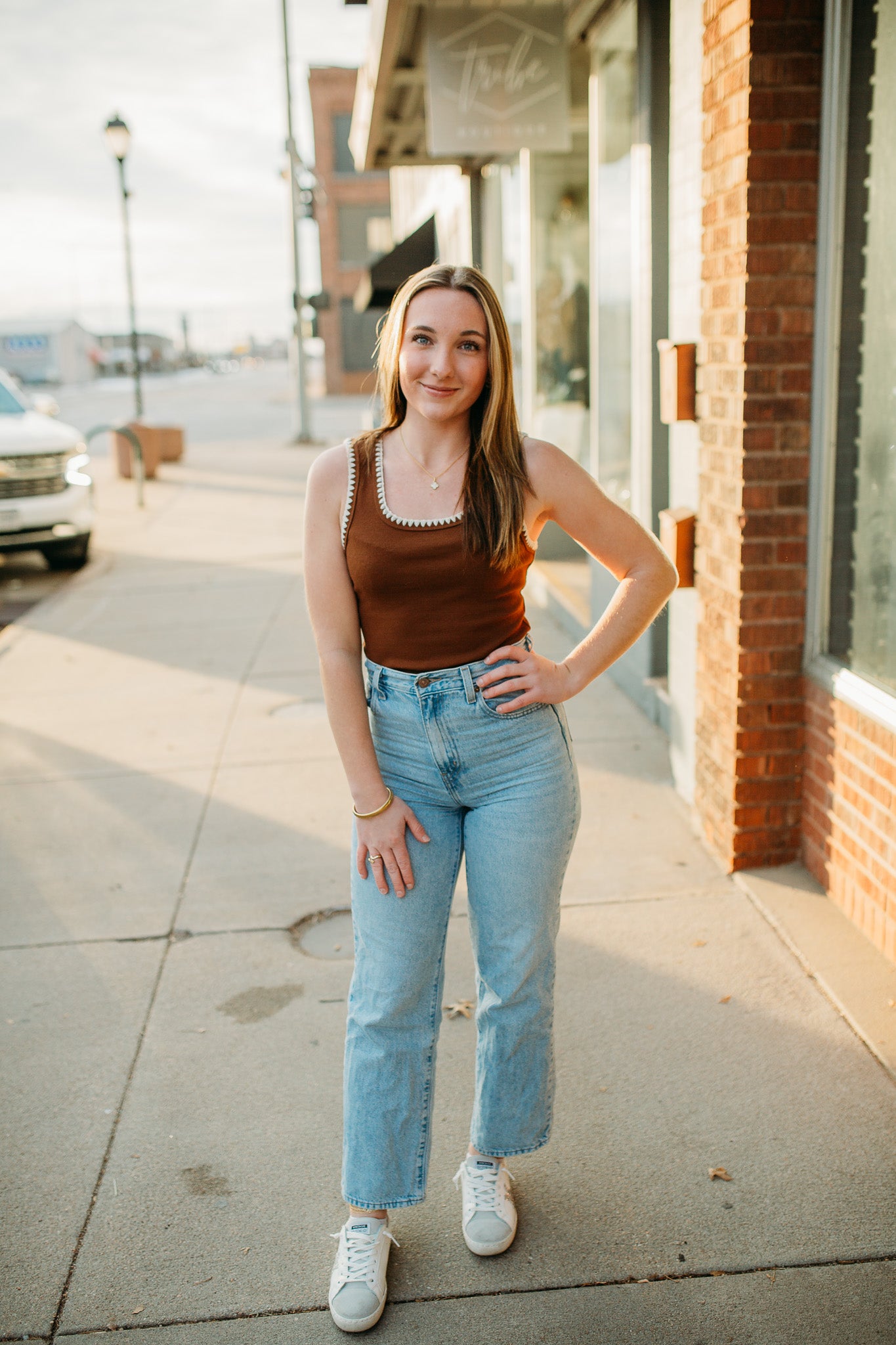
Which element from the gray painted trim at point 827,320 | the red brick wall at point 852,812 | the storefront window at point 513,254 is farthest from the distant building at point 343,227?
the red brick wall at point 852,812

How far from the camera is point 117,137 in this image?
20.0m

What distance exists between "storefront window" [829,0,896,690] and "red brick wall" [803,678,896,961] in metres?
0.18

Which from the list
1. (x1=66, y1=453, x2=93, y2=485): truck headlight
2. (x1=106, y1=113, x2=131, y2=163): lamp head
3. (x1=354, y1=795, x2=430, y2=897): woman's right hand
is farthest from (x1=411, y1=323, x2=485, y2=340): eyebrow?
(x1=106, y1=113, x2=131, y2=163): lamp head

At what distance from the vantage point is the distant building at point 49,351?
3226 inches

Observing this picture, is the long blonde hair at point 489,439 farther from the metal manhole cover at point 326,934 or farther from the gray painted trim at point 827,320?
the metal manhole cover at point 326,934

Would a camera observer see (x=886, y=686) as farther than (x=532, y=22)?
No

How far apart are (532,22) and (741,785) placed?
189 inches

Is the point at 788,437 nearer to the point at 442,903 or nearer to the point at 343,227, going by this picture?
the point at 442,903

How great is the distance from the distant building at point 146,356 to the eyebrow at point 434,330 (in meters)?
81.3

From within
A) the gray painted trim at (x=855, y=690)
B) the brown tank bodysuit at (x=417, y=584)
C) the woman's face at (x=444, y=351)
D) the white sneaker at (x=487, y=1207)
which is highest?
the woman's face at (x=444, y=351)

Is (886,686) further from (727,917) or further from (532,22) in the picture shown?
(532,22)

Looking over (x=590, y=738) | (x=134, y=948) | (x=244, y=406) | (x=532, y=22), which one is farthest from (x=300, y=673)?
(x=244, y=406)

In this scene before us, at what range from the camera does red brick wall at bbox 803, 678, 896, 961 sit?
3.49 metres

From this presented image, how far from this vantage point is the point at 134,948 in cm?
396
